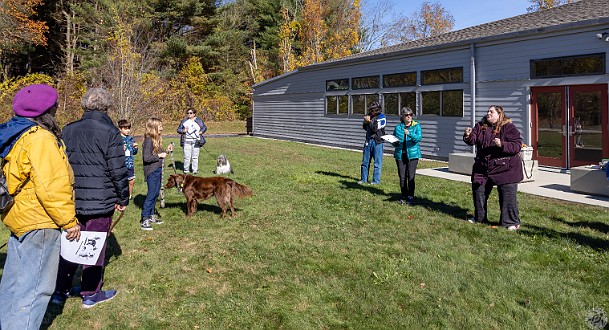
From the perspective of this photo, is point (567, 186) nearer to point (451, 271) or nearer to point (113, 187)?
point (451, 271)

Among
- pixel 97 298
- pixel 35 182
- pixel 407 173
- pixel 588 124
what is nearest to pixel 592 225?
pixel 407 173

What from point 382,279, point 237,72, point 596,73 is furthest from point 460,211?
point 237,72

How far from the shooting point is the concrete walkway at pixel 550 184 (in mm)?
8773

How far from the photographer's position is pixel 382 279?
4.89 metres

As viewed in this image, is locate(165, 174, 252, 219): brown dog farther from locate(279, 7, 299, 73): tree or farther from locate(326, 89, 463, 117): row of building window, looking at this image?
locate(279, 7, 299, 73): tree

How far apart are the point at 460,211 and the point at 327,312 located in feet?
14.9

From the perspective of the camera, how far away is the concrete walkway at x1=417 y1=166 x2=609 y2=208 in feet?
28.8

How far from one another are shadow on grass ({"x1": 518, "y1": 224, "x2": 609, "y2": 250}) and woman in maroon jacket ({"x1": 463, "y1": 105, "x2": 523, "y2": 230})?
186 millimetres

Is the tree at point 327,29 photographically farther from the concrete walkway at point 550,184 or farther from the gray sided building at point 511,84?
the concrete walkway at point 550,184

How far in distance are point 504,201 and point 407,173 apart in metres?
2.09

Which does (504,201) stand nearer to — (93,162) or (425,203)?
(425,203)

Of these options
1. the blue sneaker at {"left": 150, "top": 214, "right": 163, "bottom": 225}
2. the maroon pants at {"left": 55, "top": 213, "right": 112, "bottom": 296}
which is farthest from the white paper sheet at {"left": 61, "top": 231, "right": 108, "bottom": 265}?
the blue sneaker at {"left": 150, "top": 214, "right": 163, "bottom": 225}

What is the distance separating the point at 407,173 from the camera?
8.51m

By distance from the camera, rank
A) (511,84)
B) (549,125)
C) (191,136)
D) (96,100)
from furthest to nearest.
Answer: (511,84) → (549,125) → (191,136) → (96,100)
